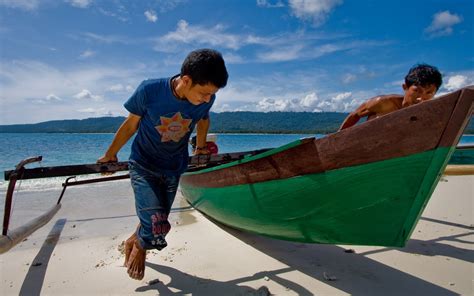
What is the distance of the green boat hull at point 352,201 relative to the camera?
2.16 m

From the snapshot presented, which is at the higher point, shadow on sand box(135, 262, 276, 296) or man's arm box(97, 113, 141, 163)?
man's arm box(97, 113, 141, 163)

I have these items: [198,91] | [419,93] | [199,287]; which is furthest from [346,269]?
[198,91]

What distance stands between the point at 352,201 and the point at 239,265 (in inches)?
56.9

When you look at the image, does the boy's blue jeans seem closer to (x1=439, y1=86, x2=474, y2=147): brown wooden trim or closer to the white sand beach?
the white sand beach

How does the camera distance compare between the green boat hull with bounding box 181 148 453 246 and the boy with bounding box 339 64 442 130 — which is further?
the boy with bounding box 339 64 442 130

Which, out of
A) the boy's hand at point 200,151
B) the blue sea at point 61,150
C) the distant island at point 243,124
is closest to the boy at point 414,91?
the blue sea at point 61,150

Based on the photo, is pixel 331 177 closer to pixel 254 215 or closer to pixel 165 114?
pixel 254 215

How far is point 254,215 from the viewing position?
10.8 feet

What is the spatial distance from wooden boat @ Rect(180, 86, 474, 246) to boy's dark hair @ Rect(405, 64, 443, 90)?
147cm

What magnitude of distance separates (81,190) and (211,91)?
8.25 m

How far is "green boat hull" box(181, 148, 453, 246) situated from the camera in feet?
7.09

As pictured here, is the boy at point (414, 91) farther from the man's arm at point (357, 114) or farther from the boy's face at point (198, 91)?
the boy's face at point (198, 91)

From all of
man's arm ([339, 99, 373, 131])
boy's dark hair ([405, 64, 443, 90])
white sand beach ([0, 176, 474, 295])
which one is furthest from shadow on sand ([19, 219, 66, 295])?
boy's dark hair ([405, 64, 443, 90])

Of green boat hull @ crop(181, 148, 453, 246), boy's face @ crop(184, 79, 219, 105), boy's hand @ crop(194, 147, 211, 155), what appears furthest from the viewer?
boy's hand @ crop(194, 147, 211, 155)
